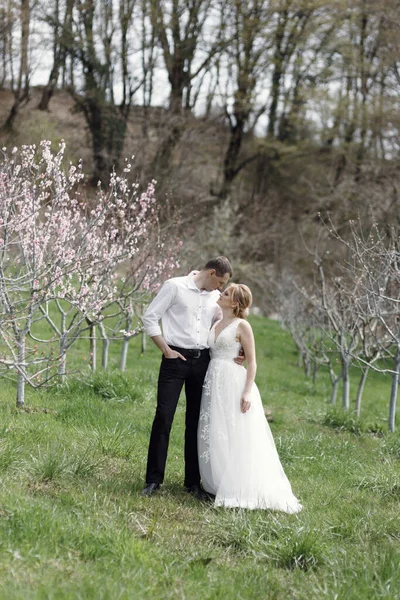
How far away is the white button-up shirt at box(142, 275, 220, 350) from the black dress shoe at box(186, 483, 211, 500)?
3.56 feet

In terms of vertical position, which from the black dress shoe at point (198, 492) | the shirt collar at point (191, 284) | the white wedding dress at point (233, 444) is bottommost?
the black dress shoe at point (198, 492)

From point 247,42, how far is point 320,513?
2683 centimetres

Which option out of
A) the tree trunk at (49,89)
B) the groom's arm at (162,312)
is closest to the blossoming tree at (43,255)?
the groom's arm at (162,312)

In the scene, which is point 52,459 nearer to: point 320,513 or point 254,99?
point 320,513

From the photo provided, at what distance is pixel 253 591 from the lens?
11.7 feet

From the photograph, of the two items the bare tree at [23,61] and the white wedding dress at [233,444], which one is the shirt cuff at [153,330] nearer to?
the white wedding dress at [233,444]

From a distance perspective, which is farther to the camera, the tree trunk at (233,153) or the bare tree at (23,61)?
the tree trunk at (233,153)

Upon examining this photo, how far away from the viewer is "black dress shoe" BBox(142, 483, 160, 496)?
5078 millimetres

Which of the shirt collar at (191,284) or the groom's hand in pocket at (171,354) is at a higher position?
the shirt collar at (191,284)

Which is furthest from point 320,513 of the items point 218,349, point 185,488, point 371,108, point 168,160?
point 371,108

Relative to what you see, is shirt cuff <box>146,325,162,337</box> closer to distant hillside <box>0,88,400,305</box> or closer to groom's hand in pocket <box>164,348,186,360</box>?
groom's hand in pocket <box>164,348,186,360</box>

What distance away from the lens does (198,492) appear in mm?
5312

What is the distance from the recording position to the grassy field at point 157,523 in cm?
350

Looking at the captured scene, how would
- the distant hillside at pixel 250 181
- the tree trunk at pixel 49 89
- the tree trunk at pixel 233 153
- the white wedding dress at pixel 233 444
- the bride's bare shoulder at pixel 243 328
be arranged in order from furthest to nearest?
the tree trunk at pixel 233 153 → the tree trunk at pixel 49 89 → the distant hillside at pixel 250 181 → the bride's bare shoulder at pixel 243 328 → the white wedding dress at pixel 233 444
